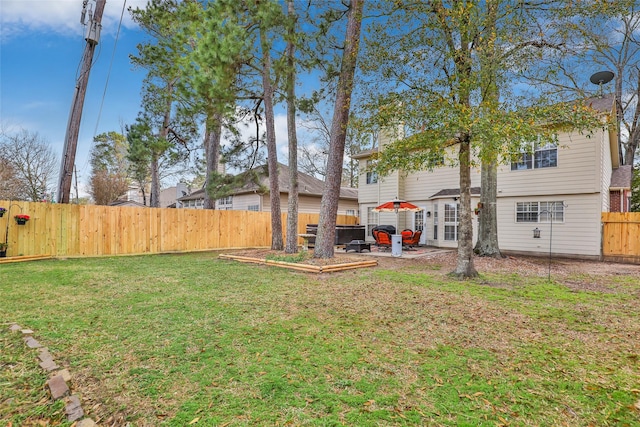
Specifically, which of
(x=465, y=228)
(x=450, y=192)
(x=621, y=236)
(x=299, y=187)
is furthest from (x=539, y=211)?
(x=299, y=187)

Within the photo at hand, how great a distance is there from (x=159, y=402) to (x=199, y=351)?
0.79m

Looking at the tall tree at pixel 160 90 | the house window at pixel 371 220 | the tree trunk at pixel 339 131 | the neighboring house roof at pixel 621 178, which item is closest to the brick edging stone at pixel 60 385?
the tree trunk at pixel 339 131

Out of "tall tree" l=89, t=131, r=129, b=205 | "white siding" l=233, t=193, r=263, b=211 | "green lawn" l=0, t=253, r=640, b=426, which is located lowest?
"green lawn" l=0, t=253, r=640, b=426

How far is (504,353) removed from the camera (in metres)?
2.99

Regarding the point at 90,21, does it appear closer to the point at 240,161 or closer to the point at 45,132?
the point at 240,161

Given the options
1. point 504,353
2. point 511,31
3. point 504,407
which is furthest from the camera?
point 511,31

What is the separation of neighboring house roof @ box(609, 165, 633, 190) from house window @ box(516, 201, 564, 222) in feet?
11.2

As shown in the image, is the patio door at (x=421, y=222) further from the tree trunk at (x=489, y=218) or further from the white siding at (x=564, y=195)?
the tree trunk at (x=489, y=218)

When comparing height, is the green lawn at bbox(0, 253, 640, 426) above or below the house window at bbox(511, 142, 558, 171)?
below

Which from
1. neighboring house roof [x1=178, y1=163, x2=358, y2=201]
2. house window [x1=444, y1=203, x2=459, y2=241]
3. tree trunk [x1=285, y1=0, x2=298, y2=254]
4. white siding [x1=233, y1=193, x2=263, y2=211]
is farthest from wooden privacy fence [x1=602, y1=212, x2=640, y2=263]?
white siding [x1=233, y1=193, x2=263, y2=211]

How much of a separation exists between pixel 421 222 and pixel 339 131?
26.1 ft

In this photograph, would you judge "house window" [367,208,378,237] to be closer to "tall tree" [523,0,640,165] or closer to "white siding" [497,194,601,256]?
"white siding" [497,194,601,256]

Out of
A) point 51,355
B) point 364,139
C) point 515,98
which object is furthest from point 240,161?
point 51,355

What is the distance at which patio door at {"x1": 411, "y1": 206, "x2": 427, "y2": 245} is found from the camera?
47.5ft
